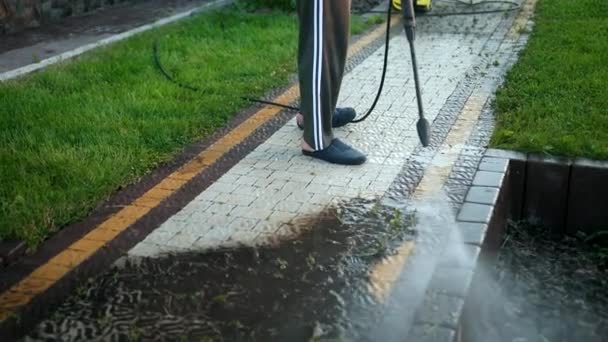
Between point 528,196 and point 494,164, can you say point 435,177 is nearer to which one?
point 494,164

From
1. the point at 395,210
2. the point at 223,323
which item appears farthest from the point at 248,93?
the point at 223,323

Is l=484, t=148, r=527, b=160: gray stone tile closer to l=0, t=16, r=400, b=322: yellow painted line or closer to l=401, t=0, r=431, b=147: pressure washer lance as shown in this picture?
l=401, t=0, r=431, b=147: pressure washer lance

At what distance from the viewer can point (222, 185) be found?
4051 mm

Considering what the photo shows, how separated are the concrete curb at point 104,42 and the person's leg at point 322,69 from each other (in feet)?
9.06

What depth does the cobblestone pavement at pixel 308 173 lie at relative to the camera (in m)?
3.53

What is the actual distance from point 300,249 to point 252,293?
16.2 inches

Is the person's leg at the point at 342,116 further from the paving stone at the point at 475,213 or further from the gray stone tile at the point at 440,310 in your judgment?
the gray stone tile at the point at 440,310

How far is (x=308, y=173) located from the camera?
421 cm

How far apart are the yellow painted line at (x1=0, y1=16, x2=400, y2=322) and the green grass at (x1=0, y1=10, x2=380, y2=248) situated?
0.51ft

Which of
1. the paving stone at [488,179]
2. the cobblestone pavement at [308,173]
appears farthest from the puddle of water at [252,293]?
the paving stone at [488,179]

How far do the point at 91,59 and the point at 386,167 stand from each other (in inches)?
127

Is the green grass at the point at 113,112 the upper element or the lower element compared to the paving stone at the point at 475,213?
upper

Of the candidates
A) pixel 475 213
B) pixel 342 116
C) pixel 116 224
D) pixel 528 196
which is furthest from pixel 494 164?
pixel 116 224

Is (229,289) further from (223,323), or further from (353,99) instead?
(353,99)
